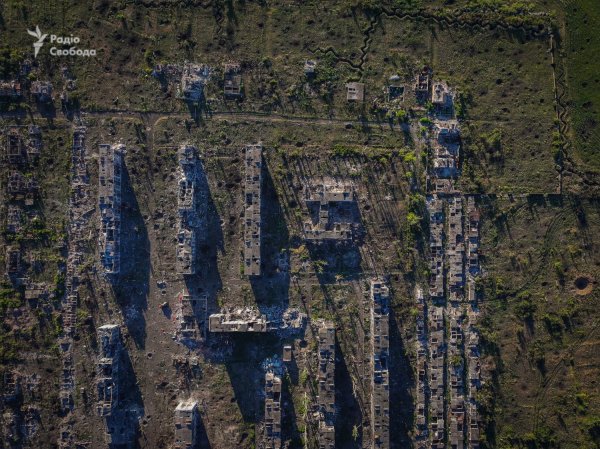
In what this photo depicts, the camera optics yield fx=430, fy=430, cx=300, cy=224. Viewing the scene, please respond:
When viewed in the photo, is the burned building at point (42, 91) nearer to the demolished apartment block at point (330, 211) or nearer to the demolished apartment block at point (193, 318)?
the demolished apartment block at point (193, 318)

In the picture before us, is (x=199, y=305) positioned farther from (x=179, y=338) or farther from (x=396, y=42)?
(x=396, y=42)

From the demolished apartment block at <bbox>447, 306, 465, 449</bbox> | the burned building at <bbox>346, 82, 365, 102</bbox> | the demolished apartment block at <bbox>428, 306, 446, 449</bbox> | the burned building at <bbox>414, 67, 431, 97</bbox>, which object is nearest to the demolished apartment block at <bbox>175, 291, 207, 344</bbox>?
the demolished apartment block at <bbox>428, 306, 446, 449</bbox>

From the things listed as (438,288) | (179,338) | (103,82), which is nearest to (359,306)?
(438,288)

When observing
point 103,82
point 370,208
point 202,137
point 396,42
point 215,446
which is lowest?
point 215,446

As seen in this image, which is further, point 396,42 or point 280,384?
point 396,42

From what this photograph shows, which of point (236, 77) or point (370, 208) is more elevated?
point (236, 77)

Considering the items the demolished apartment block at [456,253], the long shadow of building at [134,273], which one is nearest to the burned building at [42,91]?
the long shadow of building at [134,273]
